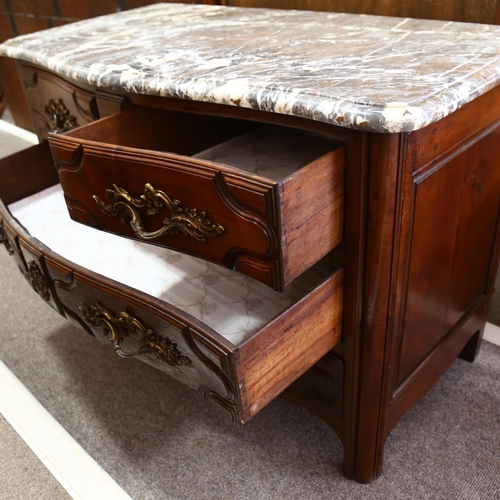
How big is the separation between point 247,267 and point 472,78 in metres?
0.33

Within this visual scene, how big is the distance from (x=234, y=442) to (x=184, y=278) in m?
0.37

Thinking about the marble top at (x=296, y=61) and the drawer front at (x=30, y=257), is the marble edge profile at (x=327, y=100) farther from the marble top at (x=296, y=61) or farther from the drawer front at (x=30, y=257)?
the drawer front at (x=30, y=257)

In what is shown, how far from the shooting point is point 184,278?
81cm

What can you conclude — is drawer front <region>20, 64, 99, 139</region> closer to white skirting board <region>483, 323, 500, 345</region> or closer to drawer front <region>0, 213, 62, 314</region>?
drawer front <region>0, 213, 62, 314</region>

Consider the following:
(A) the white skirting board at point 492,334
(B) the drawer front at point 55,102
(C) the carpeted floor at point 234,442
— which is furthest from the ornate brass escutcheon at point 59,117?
(A) the white skirting board at point 492,334

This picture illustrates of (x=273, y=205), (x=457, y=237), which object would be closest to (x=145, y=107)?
(x=273, y=205)

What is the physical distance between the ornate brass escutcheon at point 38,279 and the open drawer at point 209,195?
0.35 ft

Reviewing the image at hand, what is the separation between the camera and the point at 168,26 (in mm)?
1039

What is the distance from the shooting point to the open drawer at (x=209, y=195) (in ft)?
1.74

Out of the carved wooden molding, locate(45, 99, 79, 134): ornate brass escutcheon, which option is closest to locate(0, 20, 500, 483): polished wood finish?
the carved wooden molding

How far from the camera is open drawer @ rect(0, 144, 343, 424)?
576 mm

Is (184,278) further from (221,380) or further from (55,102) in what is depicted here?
(55,102)

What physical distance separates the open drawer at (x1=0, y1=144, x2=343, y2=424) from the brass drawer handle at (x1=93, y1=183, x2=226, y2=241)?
8cm

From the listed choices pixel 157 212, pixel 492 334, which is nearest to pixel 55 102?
pixel 157 212
